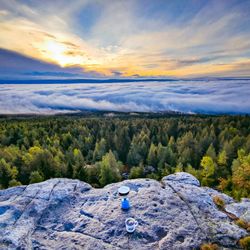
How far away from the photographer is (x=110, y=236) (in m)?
19.3

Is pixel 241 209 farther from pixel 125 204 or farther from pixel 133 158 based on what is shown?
pixel 133 158

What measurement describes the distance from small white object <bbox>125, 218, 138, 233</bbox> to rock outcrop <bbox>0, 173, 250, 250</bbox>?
429mm

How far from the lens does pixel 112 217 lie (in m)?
21.4

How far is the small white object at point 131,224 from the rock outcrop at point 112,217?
429 millimetres

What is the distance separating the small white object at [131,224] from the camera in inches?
765

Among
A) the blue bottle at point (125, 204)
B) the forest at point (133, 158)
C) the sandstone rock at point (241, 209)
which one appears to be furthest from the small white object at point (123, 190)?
the forest at point (133, 158)

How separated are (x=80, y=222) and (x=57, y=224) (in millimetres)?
2374

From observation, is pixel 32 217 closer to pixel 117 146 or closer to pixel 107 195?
pixel 107 195

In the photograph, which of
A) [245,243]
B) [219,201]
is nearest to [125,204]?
[219,201]

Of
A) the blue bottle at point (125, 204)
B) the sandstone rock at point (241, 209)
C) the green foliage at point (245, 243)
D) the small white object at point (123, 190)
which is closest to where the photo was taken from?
the green foliage at point (245, 243)

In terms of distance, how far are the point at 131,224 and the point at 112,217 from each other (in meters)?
2.66

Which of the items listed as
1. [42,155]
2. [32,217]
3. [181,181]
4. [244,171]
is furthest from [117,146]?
[32,217]

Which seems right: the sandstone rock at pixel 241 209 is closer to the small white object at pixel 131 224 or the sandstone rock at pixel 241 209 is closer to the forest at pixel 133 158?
the small white object at pixel 131 224

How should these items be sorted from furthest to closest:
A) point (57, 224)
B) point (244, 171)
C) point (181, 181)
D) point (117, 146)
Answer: point (117, 146) < point (244, 171) < point (181, 181) < point (57, 224)
